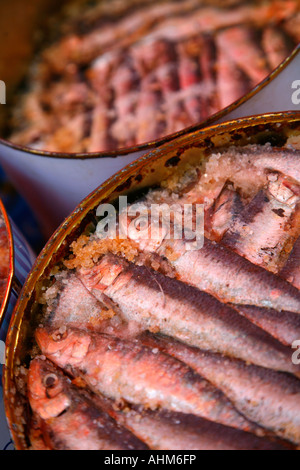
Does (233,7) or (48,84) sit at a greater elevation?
(233,7)

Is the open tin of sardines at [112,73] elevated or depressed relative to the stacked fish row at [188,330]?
elevated

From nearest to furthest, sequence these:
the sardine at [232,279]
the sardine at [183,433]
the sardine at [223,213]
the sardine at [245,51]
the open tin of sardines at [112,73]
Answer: the sardine at [183,433] → the sardine at [232,279] → the sardine at [223,213] → the open tin of sardines at [112,73] → the sardine at [245,51]

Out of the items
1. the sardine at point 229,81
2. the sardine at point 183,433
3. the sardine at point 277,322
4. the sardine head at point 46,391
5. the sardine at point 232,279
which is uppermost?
the sardine at point 229,81

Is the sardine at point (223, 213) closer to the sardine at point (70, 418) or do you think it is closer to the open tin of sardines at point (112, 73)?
the open tin of sardines at point (112, 73)

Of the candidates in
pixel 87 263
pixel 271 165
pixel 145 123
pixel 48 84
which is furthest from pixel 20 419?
pixel 48 84

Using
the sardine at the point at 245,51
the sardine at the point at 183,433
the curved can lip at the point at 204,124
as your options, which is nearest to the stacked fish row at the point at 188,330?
the sardine at the point at 183,433

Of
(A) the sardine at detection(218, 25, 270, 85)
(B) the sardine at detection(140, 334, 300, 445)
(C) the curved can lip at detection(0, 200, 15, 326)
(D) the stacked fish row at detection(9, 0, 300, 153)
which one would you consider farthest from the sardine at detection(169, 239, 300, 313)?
(A) the sardine at detection(218, 25, 270, 85)

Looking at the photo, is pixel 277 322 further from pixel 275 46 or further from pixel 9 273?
pixel 275 46

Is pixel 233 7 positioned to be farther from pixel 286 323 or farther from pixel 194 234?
pixel 286 323
